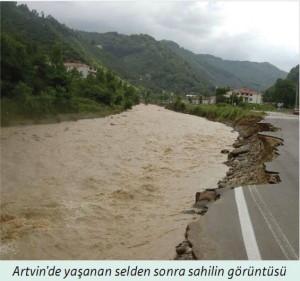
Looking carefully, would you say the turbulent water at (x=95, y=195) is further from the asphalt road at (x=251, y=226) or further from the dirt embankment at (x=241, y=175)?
the asphalt road at (x=251, y=226)

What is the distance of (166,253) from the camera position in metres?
5.64

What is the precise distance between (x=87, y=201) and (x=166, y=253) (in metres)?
3.58

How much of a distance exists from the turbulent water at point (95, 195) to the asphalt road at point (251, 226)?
557 mm

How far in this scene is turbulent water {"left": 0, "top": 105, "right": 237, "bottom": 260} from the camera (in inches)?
248

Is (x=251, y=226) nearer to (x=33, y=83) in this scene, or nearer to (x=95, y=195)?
(x=95, y=195)

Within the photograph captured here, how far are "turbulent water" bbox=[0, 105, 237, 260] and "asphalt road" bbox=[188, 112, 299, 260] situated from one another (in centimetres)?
56

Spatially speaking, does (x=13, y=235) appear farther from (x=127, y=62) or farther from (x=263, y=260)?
(x=127, y=62)

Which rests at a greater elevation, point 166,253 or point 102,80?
point 102,80

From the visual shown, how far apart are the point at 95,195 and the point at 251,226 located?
15.0ft

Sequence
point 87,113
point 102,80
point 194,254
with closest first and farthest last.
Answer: point 194,254 < point 87,113 < point 102,80

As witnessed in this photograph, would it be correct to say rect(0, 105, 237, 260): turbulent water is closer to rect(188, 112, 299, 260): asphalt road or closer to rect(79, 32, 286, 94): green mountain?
rect(188, 112, 299, 260): asphalt road

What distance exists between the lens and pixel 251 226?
19.4 feet

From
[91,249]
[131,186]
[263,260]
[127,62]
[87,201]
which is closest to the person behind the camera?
[263,260]

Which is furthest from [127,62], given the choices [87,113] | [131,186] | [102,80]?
[131,186]
